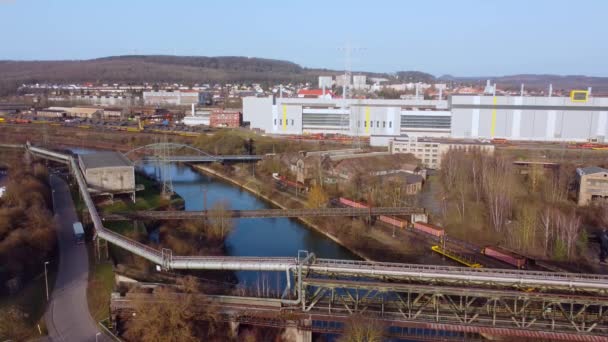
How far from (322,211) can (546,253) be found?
10.6 ft

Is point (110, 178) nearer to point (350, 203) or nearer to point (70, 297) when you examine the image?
point (70, 297)

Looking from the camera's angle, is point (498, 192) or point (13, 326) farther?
point (498, 192)

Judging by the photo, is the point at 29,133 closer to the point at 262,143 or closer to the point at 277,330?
the point at 262,143

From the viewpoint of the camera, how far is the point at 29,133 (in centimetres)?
1820

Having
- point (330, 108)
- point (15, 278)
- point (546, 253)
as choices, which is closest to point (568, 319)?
point (546, 253)

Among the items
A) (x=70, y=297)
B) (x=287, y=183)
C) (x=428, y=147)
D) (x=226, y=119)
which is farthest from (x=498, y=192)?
(x=226, y=119)

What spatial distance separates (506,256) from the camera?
6262 millimetres

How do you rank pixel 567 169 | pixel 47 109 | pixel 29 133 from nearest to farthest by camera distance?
pixel 567 169, pixel 29 133, pixel 47 109

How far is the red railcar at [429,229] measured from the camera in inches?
283

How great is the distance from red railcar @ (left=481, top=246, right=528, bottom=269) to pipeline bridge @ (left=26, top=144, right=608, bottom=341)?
150 centimetres

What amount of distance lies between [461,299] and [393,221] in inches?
142

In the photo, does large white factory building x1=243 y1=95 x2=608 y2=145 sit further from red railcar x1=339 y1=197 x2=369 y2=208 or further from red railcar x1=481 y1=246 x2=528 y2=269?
red railcar x1=481 y1=246 x2=528 y2=269

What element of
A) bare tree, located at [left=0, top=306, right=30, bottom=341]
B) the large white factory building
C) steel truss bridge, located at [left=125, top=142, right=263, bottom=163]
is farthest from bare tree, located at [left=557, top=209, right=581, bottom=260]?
steel truss bridge, located at [left=125, top=142, right=263, bottom=163]

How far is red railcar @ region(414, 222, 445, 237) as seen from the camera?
7.20 meters
